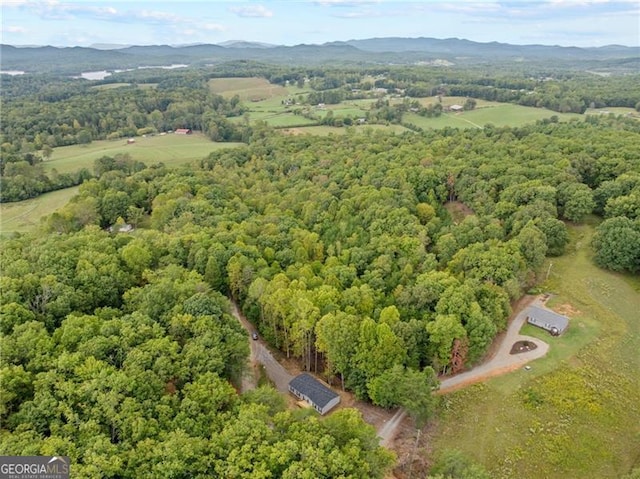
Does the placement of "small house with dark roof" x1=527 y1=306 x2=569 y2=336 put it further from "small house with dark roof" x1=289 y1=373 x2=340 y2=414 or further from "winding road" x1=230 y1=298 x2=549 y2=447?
"small house with dark roof" x1=289 y1=373 x2=340 y2=414

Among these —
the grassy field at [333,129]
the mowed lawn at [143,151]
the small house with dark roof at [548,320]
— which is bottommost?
the small house with dark roof at [548,320]

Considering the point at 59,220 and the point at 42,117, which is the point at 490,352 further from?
the point at 42,117

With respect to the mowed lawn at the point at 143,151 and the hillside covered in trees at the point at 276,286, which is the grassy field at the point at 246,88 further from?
the hillside covered in trees at the point at 276,286

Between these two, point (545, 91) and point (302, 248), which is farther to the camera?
point (545, 91)

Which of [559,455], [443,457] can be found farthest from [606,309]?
[443,457]

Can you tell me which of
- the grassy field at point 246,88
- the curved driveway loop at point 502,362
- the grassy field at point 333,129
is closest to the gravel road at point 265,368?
the curved driveway loop at point 502,362
